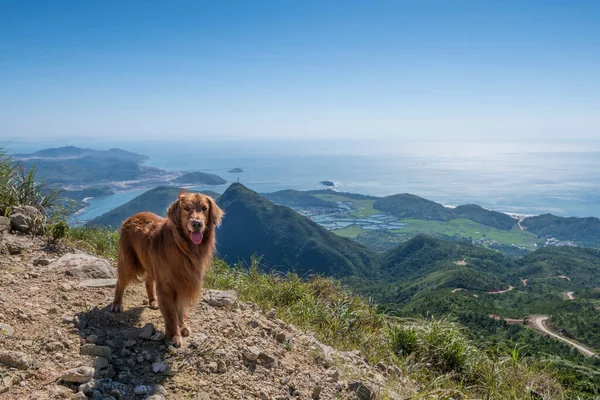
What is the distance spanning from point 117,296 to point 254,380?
5.40 ft

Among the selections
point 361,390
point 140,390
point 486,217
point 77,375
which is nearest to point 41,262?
point 77,375

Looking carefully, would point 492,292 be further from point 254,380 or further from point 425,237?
point 254,380

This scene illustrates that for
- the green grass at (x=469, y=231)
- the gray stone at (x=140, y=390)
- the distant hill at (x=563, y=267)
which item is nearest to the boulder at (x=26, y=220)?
the gray stone at (x=140, y=390)

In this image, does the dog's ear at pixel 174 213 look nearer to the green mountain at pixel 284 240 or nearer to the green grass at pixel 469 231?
the green mountain at pixel 284 240

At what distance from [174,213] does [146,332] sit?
106 cm

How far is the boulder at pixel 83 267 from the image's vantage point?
4.11m

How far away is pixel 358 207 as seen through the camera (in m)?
118

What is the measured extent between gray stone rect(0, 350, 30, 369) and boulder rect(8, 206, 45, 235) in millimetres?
3310

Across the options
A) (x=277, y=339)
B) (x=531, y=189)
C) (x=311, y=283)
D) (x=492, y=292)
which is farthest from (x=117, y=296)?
(x=531, y=189)

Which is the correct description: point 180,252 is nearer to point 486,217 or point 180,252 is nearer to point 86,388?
point 86,388

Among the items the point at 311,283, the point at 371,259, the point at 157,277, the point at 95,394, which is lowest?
the point at 371,259

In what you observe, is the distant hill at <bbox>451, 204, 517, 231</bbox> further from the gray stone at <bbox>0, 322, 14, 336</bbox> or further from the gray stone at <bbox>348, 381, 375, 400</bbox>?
the gray stone at <bbox>0, 322, 14, 336</bbox>

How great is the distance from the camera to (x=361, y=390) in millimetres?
3047

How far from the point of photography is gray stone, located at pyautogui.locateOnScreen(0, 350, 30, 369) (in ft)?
7.62
